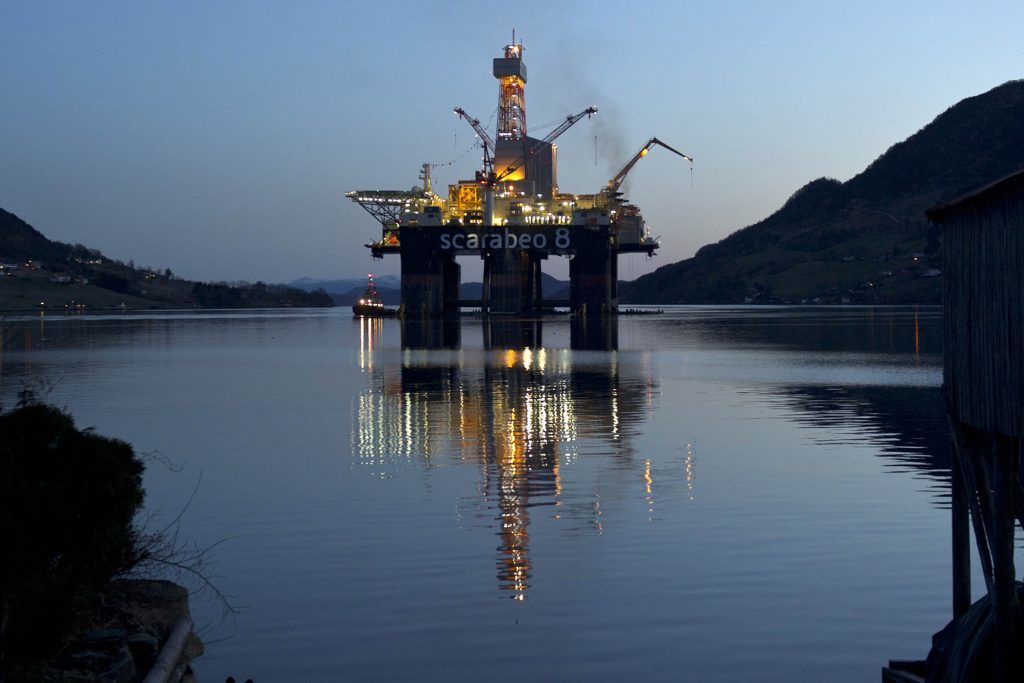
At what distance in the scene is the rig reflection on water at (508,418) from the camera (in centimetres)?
2009

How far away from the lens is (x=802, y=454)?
2539 cm

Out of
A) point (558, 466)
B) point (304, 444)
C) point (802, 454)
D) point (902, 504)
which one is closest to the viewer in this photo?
point (902, 504)

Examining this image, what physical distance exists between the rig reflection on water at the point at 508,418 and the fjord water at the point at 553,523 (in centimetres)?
13

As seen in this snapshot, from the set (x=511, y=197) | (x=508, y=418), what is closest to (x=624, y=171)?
(x=511, y=197)

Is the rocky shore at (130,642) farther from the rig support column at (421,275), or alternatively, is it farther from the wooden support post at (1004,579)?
the rig support column at (421,275)

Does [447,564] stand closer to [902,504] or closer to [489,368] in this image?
[902,504]

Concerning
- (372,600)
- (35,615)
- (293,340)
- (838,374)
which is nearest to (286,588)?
(372,600)

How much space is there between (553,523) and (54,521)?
28.4 ft

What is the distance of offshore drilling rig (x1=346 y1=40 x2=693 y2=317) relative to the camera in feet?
422

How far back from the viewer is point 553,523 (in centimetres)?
1797

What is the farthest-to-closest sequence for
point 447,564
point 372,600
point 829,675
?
point 447,564 < point 372,600 < point 829,675

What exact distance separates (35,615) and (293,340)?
81507mm

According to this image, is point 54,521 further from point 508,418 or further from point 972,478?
point 508,418

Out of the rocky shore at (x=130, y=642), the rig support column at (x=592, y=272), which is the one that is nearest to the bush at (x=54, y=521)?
the rocky shore at (x=130, y=642)
